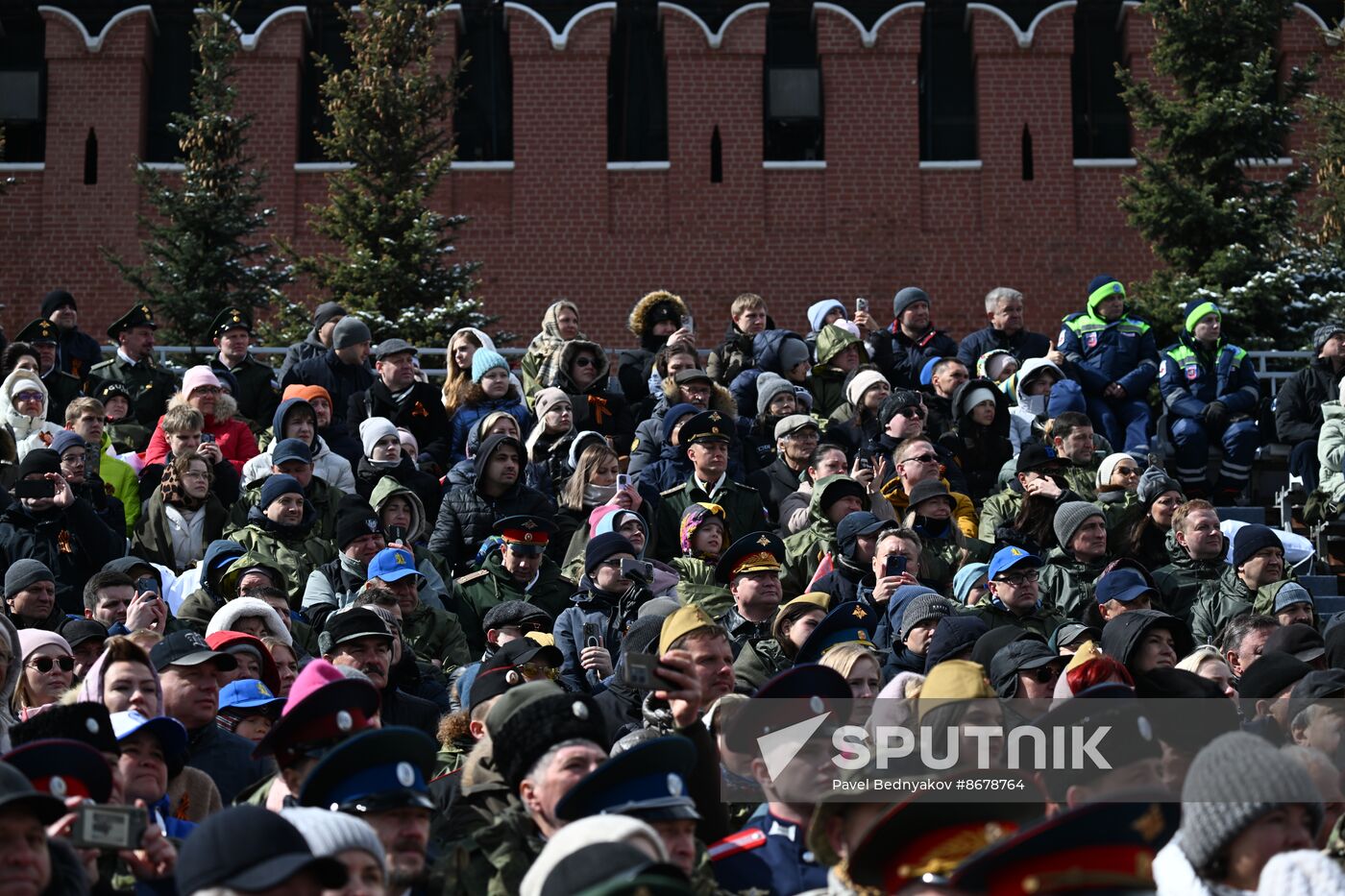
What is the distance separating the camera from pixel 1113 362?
16.7 metres

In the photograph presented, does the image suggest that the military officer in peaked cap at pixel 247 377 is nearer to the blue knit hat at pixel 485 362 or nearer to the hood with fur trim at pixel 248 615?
the blue knit hat at pixel 485 362

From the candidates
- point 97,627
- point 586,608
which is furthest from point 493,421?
point 97,627

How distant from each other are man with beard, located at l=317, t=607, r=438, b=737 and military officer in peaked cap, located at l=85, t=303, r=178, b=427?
6977mm

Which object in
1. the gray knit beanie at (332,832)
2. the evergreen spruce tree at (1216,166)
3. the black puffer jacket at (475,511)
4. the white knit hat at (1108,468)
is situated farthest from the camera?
the evergreen spruce tree at (1216,166)

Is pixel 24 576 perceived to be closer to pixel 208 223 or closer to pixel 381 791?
pixel 381 791

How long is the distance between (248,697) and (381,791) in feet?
8.60

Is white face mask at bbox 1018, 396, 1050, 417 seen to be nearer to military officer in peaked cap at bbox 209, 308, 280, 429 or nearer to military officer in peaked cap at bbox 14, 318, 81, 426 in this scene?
military officer in peaked cap at bbox 209, 308, 280, 429

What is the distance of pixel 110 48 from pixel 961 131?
12179 millimetres

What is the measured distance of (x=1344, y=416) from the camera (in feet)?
47.5

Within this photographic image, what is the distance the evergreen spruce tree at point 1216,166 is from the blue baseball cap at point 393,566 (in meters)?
12.0

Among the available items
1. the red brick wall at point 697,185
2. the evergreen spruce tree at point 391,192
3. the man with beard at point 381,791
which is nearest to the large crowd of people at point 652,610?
the man with beard at point 381,791

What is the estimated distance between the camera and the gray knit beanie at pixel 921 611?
9805mm

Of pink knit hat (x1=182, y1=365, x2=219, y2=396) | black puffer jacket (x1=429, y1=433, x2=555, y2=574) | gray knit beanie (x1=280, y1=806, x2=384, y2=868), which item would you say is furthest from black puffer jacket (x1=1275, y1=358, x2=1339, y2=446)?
gray knit beanie (x1=280, y1=806, x2=384, y2=868)

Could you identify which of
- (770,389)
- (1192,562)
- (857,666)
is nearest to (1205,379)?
(770,389)
